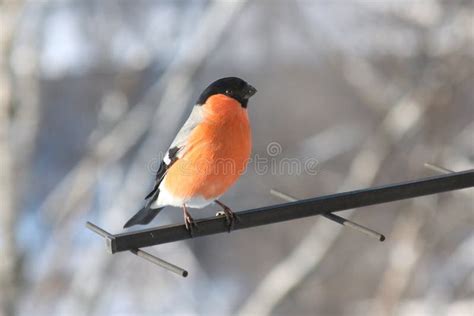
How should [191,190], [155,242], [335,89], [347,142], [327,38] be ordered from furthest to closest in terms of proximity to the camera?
[335,89] < [347,142] < [327,38] < [191,190] < [155,242]

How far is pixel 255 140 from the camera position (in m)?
5.45

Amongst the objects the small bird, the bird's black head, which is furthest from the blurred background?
the bird's black head

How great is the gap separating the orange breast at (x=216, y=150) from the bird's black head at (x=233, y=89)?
16 millimetres

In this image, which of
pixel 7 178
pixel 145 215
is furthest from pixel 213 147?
pixel 7 178

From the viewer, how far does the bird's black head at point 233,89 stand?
91.0 inches

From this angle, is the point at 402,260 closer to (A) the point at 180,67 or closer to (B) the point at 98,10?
(A) the point at 180,67

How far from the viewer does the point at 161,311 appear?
5262mm

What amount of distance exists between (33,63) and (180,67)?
30.8 inches

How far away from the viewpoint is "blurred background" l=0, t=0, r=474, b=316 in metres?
3.82

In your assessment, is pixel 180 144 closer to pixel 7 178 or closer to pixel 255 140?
pixel 7 178

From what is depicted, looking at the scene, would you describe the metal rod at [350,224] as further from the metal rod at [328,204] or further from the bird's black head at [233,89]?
the bird's black head at [233,89]

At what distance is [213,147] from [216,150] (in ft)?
0.05

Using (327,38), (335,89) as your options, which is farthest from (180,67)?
(335,89)

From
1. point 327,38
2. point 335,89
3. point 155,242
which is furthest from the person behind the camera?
point 335,89
